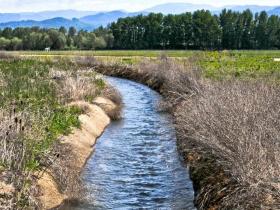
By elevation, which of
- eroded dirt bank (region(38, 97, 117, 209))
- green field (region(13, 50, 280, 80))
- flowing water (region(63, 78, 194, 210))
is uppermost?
green field (region(13, 50, 280, 80))

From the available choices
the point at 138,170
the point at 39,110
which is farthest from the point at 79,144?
the point at 138,170

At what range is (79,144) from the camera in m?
20.3

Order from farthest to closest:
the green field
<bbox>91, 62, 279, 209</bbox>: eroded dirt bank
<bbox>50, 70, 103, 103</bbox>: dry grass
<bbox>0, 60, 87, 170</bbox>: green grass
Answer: the green field < <bbox>50, 70, 103, 103</bbox>: dry grass < <bbox>0, 60, 87, 170</bbox>: green grass < <bbox>91, 62, 279, 209</bbox>: eroded dirt bank

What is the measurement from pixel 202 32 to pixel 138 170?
10009 cm

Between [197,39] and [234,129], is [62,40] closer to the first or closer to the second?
[197,39]

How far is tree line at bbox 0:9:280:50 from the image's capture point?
115 metres

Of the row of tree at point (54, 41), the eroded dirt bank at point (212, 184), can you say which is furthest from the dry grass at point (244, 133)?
the row of tree at point (54, 41)

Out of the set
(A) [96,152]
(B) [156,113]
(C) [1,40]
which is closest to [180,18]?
(C) [1,40]

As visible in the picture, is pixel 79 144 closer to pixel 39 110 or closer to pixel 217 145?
pixel 39 110

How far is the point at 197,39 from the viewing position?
116 metres

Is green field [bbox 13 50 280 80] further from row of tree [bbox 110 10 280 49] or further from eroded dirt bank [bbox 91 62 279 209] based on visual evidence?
row of tree [bbox 110 10 280 49]

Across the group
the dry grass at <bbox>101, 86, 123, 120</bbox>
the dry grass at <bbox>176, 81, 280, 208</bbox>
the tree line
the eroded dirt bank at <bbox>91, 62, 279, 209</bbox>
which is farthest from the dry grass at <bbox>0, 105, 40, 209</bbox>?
the tree line

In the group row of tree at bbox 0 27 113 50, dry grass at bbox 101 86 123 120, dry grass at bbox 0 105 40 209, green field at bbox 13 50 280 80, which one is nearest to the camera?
dry grass at bbox 0 105 40 209

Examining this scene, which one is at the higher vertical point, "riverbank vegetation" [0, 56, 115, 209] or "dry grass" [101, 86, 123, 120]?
"riverbank vegetation" [0, 56, 115, 209]
